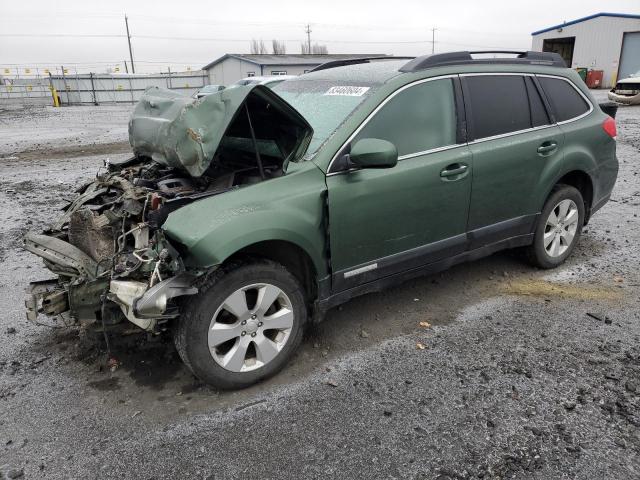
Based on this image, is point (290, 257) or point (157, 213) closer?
point (157, 213)

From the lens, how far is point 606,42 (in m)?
32.9

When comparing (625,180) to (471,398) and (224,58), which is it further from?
(224,58)

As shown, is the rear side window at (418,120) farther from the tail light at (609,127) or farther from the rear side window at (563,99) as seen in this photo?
the tail light at (609,127)

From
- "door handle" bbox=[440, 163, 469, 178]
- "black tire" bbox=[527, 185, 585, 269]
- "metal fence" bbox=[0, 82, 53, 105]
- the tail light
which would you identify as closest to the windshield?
"door handle" bbox=[440, 163, 469, 178]

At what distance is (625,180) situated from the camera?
7.83 metres

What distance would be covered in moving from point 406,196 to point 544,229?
1.77 m

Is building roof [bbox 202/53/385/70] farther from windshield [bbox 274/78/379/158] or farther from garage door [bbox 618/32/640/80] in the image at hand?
windshield [bbox 274/78/379/158]

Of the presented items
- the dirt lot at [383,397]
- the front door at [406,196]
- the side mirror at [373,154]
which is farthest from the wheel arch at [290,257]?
the side mirror at [373,154]

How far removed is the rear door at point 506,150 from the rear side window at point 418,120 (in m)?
0.21

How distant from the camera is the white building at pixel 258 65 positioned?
3844 cm

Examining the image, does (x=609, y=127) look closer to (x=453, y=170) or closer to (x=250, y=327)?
(x=453, y=170)

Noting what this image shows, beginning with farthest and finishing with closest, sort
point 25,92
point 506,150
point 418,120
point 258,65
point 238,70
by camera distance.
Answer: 1. point 25,92
2. point 238,70
3. point 258,65
4. point 506,150
5. point 418,120

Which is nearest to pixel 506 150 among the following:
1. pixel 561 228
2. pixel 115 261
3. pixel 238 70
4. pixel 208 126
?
pixel 561 228

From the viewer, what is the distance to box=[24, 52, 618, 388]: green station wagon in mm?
2770
